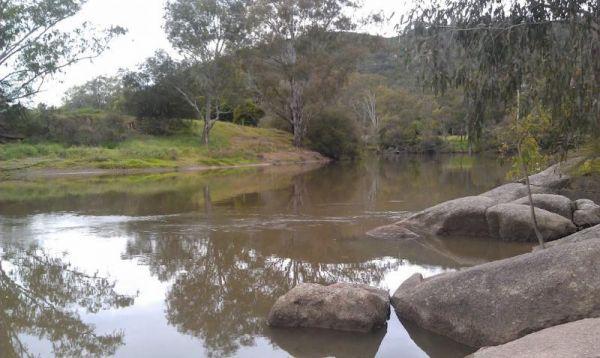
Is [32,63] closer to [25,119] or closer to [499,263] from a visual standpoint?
[25,119]

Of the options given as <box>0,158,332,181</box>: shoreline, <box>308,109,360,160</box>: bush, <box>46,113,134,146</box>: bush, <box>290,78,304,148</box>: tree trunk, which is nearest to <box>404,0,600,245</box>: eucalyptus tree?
<box>0,158,332,181</box>: shoreline

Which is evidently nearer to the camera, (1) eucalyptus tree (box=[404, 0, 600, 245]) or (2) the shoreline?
(1) eucalyptus tree (box=[404, 0, 600, 245])

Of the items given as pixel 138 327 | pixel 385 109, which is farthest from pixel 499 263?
pixel 385 109

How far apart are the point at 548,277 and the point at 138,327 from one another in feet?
16.5

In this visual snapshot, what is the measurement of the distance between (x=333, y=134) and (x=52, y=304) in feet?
165

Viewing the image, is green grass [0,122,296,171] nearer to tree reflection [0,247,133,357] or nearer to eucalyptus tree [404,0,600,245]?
tree reflection [0,247,133,357]

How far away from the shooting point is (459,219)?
13328mm

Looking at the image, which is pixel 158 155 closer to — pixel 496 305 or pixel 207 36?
pixel 207 36

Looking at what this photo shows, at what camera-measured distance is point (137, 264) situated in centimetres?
1059

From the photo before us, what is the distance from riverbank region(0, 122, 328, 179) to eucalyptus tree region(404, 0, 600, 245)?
3199 centimetres

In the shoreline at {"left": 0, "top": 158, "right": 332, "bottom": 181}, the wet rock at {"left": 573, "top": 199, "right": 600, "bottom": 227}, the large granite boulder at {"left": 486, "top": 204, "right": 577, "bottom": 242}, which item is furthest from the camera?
the shoreline at {"left": 0, "top": 158, "right": 332, "bottom": 181}

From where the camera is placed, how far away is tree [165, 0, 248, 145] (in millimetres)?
47594

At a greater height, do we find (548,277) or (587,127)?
(587,127)

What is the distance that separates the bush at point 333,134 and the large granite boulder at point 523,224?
145 feet
